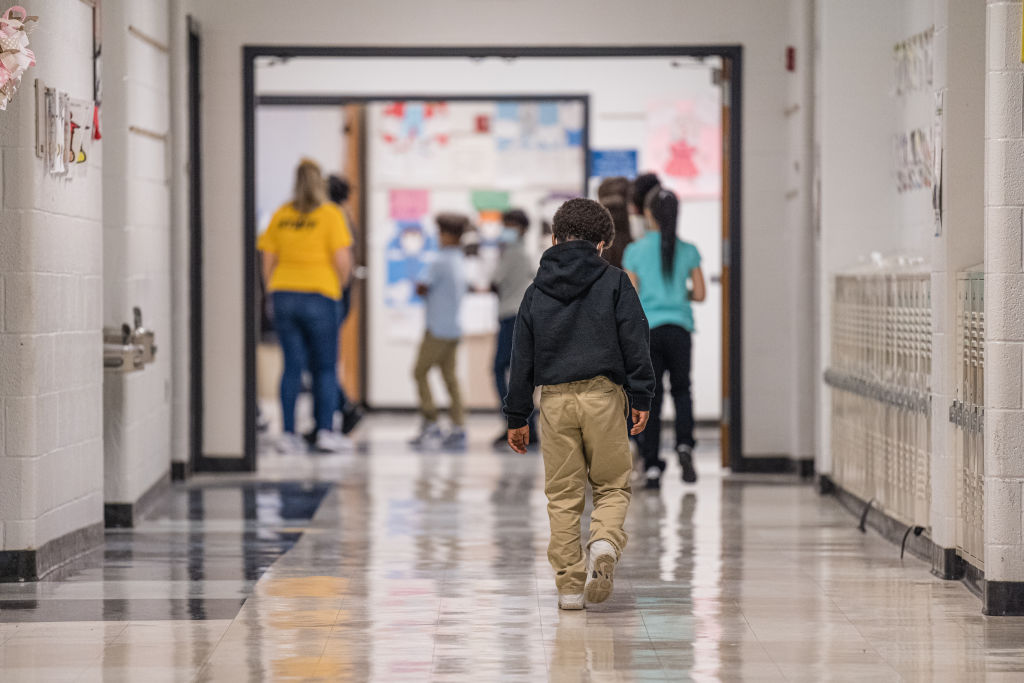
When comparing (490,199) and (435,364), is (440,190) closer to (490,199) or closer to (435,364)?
(490,199)

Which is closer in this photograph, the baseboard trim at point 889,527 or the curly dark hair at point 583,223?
the curly dark hair at point 583,223

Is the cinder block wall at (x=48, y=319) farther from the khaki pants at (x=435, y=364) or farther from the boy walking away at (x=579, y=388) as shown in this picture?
the khaki pants at (x=435, y=364)

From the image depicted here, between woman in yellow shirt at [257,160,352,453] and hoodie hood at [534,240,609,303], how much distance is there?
4783 mm

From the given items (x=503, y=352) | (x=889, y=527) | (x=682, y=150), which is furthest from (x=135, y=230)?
(x=682, y=150)

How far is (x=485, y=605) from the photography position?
17.0 ft

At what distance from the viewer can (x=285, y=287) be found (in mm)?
9797

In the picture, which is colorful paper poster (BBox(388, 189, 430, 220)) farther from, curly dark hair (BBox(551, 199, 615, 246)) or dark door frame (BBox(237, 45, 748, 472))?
curly dark hair (BBox(551, 199, 615, 246))

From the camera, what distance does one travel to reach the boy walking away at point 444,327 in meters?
10.6

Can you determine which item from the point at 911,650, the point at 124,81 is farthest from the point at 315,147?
the point at 911,650

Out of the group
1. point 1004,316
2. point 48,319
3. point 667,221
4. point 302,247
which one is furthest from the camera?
point 302,247

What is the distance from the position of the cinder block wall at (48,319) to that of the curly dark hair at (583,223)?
1863 millimetres

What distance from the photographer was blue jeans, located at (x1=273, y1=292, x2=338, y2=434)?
9.81m

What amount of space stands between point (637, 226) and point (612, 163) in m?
3.10

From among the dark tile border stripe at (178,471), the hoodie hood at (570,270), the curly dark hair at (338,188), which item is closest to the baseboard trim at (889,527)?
the hoodie hood at (570,270)
